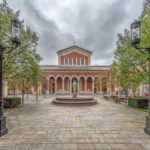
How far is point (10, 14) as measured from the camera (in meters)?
9.38

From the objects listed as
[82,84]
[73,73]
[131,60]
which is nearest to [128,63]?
[131,60]

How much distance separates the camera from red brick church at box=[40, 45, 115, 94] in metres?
33.8

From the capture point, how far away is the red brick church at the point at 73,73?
111 ft

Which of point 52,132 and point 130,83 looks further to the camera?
point 130,83

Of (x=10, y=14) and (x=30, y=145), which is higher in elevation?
(x=10, y=14)

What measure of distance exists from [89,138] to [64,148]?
1.31 m

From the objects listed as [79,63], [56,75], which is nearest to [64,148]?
[56,75]

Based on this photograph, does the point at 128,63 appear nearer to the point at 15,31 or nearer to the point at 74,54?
the point at 15,31

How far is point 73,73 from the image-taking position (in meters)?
34.2

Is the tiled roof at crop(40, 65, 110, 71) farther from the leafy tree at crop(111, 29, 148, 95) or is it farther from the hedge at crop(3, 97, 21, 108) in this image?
the hedge at crop(3, 97, 21, 108)

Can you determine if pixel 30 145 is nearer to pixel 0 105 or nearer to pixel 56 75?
pixel 0 105

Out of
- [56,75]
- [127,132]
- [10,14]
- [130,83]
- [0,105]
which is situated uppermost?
[10,14]

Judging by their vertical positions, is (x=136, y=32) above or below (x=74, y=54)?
below

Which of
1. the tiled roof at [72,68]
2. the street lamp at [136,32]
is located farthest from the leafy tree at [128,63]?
the tiled roof at [72,68]
